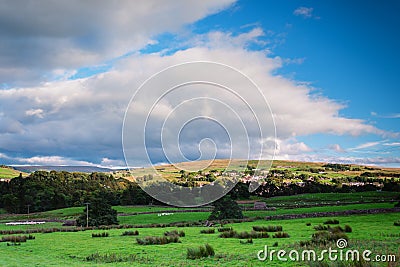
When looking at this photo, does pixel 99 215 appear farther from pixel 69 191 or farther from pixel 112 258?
pixel 69 191

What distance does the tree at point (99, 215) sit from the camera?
5005cm

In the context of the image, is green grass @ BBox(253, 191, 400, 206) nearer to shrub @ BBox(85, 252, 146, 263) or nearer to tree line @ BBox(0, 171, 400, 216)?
tree line @ BBox(0, 171, 400, 216)

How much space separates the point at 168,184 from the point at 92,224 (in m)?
43.5

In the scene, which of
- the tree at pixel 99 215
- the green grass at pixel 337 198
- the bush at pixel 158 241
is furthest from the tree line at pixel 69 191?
the bush at pixel 158 241

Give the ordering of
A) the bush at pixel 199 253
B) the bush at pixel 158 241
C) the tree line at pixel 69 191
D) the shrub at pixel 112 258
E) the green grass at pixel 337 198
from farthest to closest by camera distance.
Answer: the tree line at pixel 69 191 → the green grass at pixel 337 198 → the bush at pixel 158 241 → the shrub at pixel 112 258 → the bush at pixel 199 253

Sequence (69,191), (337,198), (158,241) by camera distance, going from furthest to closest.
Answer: (69,191)
(337,198)
(158,241)

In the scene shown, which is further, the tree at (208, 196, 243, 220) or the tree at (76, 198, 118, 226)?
the tree at (76, 198, 118, 226)

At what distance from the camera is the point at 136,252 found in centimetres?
1733

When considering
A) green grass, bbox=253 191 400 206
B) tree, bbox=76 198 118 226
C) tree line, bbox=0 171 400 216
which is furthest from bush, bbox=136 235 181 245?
tree line, bbox=0 171 400 216

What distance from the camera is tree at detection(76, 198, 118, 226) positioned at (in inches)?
1970

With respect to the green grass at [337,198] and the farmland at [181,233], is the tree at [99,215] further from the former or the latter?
the green grass at [337,198]

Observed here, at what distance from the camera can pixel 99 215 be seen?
51.3 meters

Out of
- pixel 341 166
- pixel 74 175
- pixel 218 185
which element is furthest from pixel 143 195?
pixel 341 166

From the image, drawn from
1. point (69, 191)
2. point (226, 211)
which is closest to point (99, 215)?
point (226, 211)
